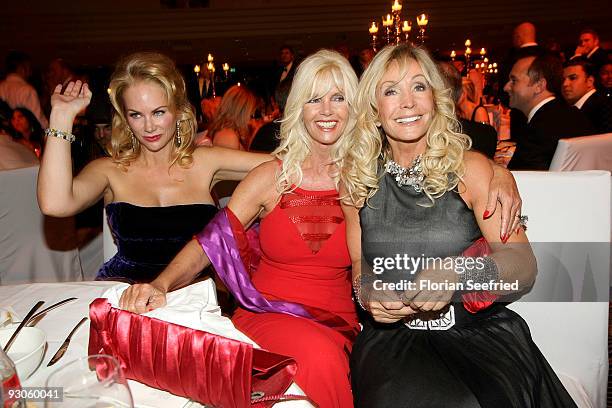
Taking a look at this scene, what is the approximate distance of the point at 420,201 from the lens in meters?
1.94

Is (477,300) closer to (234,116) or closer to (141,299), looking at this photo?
(141,299)

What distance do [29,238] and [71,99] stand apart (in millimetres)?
1293

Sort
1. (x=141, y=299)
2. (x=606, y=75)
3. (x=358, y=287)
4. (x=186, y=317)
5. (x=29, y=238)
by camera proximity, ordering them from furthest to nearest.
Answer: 1. (x=606, y=75)
2. (x=29, y=238)
3. (x=358, y=287)
4. (x=141, y=299)
5. (x=186, y=317)

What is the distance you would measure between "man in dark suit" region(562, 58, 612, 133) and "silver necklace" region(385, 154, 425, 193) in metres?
3.74

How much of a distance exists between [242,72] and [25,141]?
39.8ft

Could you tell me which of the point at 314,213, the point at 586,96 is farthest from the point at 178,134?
the point at 586,96

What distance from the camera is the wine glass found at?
0.70 m

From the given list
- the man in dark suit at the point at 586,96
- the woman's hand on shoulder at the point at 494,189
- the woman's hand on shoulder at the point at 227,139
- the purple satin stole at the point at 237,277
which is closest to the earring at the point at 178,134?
the purple satin stole at the point at 237,277

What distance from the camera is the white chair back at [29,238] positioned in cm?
279

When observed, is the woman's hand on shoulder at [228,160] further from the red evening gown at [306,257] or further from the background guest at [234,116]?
the background guest at [234,116]

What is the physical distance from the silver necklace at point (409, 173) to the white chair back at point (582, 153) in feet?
4.15

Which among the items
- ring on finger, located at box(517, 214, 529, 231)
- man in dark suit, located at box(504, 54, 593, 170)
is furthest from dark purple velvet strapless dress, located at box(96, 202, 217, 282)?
man in dark suit, located at box(504, 54, 593, 170)

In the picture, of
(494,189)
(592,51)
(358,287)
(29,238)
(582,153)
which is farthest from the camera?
(592,51)

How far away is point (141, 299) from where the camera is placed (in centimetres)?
133
